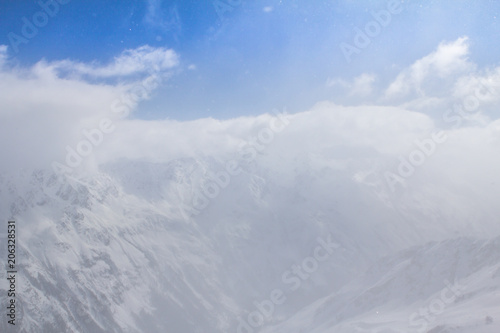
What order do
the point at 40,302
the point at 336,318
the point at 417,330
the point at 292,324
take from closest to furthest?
the point at 417,330
the point at 336,318
the point at 292,324
the point at 40,302

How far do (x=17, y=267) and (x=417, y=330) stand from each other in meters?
206

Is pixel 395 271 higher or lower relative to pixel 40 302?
lower

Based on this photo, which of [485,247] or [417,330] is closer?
[417,330]

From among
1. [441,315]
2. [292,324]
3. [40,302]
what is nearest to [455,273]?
[441,315]

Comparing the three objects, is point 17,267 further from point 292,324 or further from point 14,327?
point 292,324

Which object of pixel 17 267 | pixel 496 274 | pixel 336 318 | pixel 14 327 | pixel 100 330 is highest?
pixel 17 267

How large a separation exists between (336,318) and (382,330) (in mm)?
35853

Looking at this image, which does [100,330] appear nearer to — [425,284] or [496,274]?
[425,284]

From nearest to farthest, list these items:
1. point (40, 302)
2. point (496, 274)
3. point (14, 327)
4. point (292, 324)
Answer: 1. point (496, 274)
2. point (292, 324)
3. point (14, 327)
4. point (40, 302)

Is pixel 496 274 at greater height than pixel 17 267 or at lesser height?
lesser

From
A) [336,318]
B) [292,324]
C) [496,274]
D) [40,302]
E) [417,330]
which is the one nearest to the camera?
[417,330]

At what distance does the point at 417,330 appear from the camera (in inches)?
3014

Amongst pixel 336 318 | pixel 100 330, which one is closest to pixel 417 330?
pixel 336 318

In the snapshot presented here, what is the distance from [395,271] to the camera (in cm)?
12119
